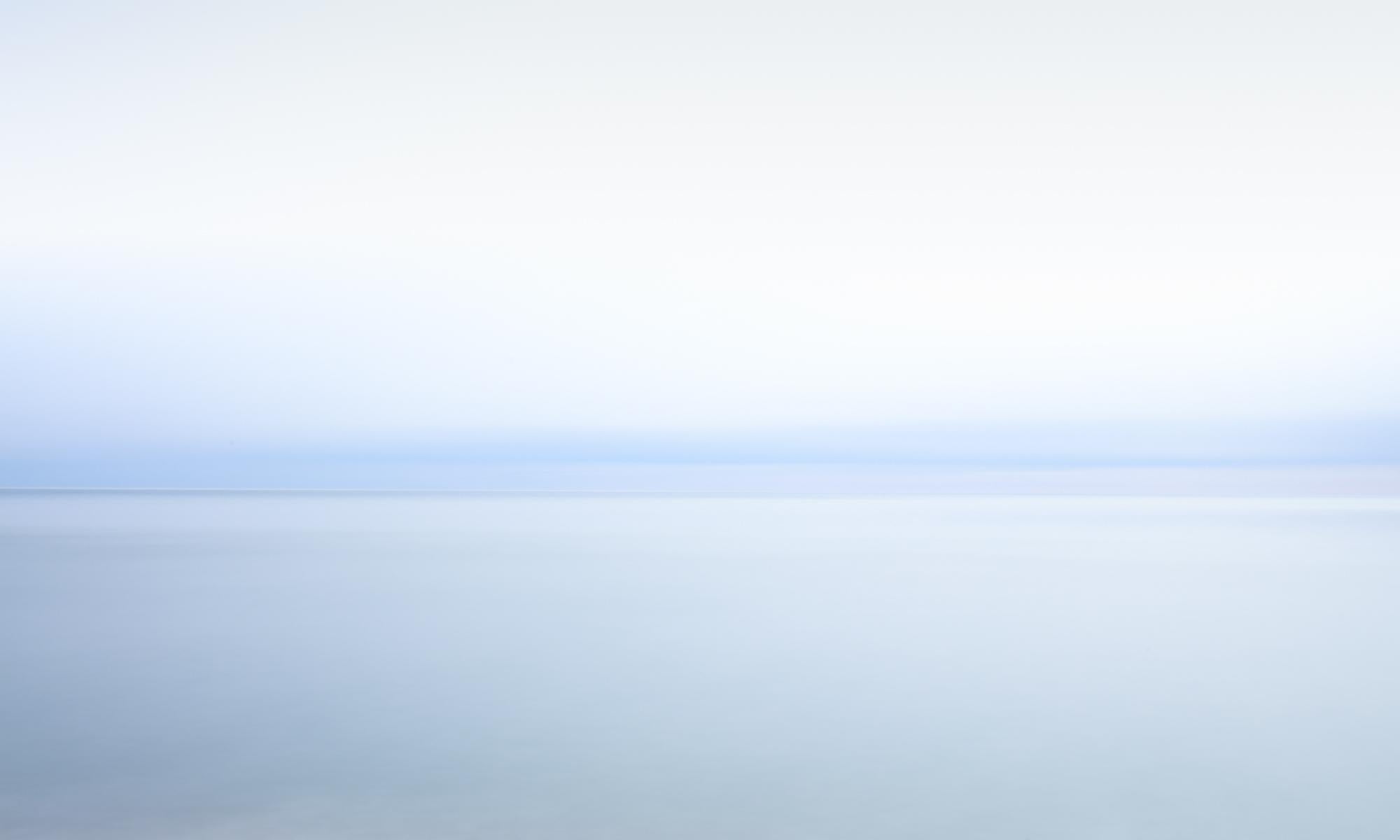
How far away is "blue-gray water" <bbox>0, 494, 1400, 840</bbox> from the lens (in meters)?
4.44

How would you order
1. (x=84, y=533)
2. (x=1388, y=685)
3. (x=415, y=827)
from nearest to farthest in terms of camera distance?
(x=415, y=827), (x=1388, y=685), (x=84, y=533)

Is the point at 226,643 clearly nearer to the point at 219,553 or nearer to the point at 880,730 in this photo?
the point at 880,730

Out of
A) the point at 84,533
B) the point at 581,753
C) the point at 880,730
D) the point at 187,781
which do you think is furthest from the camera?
the point at 84,533

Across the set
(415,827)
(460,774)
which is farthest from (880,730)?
(415,827)

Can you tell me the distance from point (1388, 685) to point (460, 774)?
6123 mm

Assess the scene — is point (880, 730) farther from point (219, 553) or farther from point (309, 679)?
point (219, 553)

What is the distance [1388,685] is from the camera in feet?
24.0

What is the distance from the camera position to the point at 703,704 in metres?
6.86

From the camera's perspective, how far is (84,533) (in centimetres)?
2886

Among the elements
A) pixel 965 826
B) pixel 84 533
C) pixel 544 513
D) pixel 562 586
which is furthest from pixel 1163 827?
pixel 544 513

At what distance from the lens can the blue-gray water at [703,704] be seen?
444 centimetres

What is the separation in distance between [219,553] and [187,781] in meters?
18.0

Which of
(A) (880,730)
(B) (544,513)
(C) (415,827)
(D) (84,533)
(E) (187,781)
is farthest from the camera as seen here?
(B) (544,513)

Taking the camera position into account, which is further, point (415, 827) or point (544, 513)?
point (544, 513)
